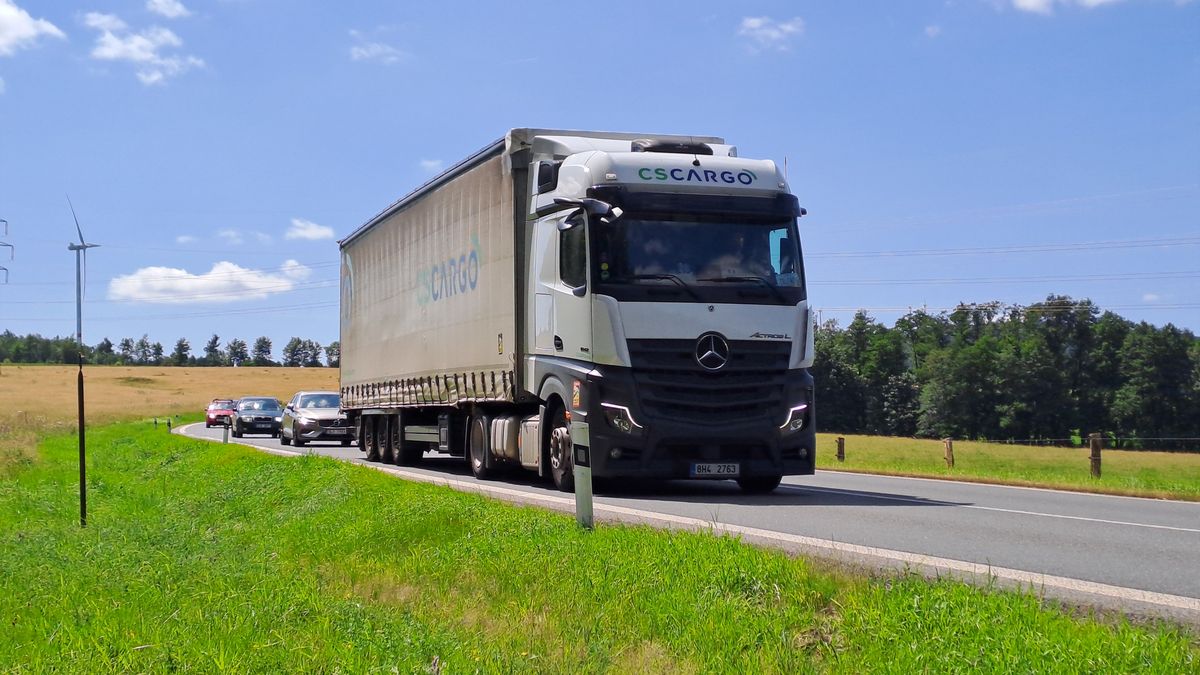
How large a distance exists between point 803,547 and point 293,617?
3487 mm

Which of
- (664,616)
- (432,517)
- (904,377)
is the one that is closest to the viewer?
(664,616)

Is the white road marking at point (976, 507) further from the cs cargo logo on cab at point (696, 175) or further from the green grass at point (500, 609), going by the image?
the green grass at point (500, 609)

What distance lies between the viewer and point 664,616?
589 centimetres

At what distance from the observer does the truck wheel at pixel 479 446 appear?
16.9 m

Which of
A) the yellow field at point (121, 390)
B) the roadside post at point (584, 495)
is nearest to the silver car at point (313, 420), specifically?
the yellow field at point (121, 390)

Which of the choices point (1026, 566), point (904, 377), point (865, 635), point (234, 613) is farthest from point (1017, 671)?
point (904, 377)

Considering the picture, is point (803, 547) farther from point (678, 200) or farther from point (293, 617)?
point (678, 200)

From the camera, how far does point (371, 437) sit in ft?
80.9

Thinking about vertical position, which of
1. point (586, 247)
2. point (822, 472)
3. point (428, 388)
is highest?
point (586, 247)

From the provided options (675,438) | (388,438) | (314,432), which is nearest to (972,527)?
(675,438)

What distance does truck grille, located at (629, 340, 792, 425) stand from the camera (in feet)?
42.3

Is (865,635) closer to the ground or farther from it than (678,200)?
closer to the ground

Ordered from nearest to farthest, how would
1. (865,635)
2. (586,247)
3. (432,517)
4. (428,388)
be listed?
(865,635), (432,517), (586,247), (428,388)

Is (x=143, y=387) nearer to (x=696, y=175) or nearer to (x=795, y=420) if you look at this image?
(x=696, y=175)
